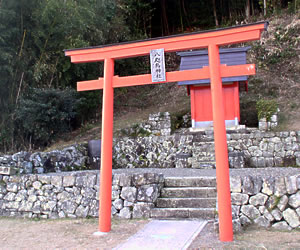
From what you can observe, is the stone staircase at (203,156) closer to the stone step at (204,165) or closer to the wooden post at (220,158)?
the stone step at (204,165)

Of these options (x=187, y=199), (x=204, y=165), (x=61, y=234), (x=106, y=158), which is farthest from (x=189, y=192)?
(x=204, y=165)

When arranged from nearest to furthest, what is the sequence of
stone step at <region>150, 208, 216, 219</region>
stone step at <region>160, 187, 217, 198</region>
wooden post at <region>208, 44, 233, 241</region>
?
wooden post at <region>208, 44, 233, 241</region> < stone step at <region>150, 208, 216, 219</region> < stone step at <region>160, 187, 217, 198</region>

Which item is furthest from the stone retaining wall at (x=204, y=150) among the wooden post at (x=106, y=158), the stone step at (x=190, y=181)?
the wooden post at (x=106, y=158)

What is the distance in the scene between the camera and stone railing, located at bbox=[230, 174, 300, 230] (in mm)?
4742

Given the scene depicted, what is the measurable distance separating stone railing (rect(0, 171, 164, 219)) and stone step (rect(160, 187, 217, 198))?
0.58 feet

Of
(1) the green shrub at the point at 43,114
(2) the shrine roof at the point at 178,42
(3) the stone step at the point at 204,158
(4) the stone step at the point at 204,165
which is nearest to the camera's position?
(2) the shrine roof at the point at 178,42

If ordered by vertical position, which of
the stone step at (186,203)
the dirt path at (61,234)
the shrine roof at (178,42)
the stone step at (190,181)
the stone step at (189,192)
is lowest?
the dirt path at (61,234)

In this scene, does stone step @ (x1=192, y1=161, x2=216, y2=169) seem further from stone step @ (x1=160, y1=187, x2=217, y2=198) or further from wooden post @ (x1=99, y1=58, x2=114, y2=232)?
wooden post @ (x1=99, y1=58, x2=114, y2=232)

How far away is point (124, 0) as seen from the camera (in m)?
17.7

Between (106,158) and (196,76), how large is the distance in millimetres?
1941

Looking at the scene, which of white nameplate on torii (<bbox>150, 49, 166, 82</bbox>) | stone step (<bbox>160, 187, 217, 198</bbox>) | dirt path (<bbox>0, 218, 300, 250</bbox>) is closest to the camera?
dirt path (<bbox>0, 218, 300, 250</bbox>)

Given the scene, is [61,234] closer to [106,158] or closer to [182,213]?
[106,158]

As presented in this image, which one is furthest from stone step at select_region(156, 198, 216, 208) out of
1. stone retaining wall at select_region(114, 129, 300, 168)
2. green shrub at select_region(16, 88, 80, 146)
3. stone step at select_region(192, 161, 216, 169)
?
green shrub at select_region(16, 88, 80, 146)

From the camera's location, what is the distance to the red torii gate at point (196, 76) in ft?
14.1
